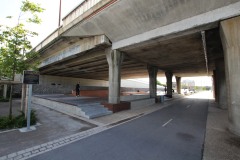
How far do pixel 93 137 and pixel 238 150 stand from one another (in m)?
6.60

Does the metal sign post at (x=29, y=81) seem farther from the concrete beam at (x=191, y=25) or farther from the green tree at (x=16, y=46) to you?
the concrete beam at (x=191, y=25)

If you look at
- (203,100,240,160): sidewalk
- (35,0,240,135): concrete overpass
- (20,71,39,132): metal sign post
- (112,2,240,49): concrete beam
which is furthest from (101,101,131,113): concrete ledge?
(203,100,240,160): sidewalk

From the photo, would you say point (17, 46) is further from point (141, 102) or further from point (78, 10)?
point (141, 102)

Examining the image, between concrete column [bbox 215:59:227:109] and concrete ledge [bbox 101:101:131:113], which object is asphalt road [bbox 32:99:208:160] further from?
concrete column [bbox 215:59:227:109]

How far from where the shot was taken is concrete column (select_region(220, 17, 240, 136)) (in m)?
7.42

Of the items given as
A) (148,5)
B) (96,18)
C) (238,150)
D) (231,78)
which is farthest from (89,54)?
(238,150)

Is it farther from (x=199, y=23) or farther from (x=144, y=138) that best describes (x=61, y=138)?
(x=199, y=23)

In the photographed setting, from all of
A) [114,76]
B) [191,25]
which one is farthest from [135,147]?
[114,76]

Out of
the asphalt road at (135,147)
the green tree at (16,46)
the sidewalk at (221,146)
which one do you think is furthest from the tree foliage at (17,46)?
the sidewalk at (221,146)

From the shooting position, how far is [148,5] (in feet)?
29.9

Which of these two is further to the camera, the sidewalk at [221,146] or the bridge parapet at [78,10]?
the bridge parapet at [78,10]

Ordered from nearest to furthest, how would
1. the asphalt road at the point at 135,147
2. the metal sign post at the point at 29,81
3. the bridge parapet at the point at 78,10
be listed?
the asphalt road at the point at 135,147
the metal sign post at the point at 29,81
the bridge parapet at the point at 78,10

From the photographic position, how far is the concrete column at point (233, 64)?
24.3 feet

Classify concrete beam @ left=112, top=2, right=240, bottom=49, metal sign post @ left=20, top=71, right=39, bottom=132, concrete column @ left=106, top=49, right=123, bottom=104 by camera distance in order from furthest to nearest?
concrete column @ left=106, top=49, right=123, bottom=104
concrete beam @ left=112, top=2, right=240, bottom=49
metal sign post @ left=20, top=71, right=39, bottom=132
